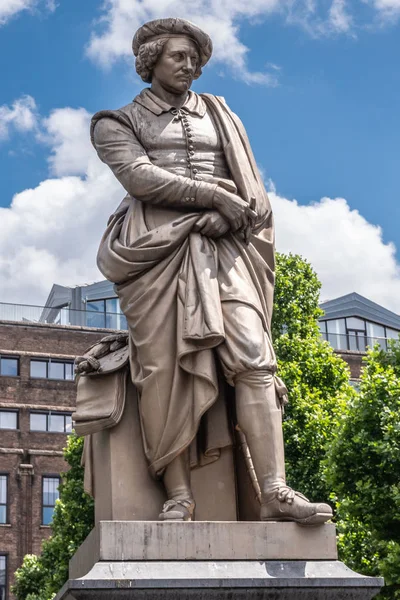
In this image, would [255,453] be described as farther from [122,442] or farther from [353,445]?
[353,445]

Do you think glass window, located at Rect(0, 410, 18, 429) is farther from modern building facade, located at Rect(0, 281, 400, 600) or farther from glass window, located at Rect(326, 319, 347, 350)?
glass window, located at Rect(326, 319, 347, 350)

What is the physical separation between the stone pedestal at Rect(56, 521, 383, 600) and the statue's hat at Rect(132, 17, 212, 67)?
3.44 m

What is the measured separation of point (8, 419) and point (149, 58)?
2176 inches

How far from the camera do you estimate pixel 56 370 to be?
65188mm

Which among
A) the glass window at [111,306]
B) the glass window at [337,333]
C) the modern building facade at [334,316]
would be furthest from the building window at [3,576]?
the glass window at [337,333]

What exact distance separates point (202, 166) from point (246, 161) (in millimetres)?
323

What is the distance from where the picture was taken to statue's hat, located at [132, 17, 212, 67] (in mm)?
9133

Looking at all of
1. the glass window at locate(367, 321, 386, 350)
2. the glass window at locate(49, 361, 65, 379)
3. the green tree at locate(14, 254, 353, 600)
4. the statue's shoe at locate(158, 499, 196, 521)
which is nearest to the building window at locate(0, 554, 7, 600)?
the glass window at locate(49, 361, 65, 379)

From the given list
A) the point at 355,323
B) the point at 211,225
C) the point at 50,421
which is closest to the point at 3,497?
Answer: the point at 50,421

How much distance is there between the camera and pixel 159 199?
879cm

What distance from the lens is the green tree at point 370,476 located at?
81.3 feet

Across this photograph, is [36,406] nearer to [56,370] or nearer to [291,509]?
[56,370]

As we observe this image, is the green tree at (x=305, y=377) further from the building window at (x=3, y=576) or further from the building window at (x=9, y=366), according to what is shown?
the building window at (x=9, y=366)

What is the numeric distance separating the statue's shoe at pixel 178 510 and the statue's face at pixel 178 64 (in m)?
2.98
